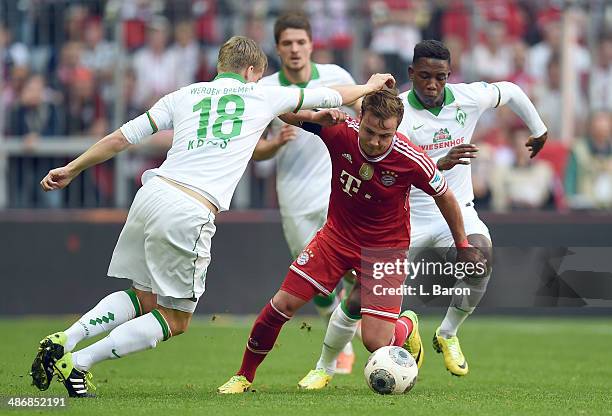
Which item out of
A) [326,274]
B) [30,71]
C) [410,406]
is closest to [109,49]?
[30,71]

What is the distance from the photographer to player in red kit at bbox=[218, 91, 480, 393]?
863cm

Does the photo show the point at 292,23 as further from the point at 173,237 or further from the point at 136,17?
the point at 136,17

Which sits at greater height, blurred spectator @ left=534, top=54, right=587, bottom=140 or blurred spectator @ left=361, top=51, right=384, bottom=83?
blurred spectator @ left=361, top=51, right=384, bottom=83

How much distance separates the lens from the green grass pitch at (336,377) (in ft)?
26.0

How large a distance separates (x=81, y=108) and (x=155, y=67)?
1175 millimetres

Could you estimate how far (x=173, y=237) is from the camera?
8.19 meters

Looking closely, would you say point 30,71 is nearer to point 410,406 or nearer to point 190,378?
point 190,378

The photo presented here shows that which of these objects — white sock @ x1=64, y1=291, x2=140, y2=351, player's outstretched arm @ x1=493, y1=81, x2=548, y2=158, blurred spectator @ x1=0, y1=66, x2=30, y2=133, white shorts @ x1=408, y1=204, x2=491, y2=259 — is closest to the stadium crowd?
blurred spectator @ x1=0, y1=66, x2=30, y2=133

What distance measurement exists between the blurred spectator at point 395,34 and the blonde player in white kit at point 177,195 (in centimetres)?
785

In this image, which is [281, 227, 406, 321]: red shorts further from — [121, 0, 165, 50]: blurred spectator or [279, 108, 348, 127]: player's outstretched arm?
[121, 0, 165, 50]: blurred spectator

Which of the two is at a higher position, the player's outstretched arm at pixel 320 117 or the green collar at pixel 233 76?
the green collar at pixel 233 76

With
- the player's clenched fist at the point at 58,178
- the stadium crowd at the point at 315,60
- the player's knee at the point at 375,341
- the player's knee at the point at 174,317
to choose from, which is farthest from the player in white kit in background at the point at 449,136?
the stadium crowd at the point at 315,60

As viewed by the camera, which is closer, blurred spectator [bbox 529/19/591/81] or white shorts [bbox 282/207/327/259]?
white shorts [bbox 282/207/327/259]

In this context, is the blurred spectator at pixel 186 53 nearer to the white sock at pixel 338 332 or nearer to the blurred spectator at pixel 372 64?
the blurred spectator at pixel 372 64
